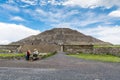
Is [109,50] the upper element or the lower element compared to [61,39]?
lower

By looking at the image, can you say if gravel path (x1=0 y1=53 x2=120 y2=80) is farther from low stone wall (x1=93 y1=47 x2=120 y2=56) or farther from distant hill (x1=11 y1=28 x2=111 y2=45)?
distant hill (x1=11 y1=28 x2=111 y2=45)

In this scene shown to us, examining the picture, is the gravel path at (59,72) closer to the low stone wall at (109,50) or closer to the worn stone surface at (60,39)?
the low stone wall at (109,50)

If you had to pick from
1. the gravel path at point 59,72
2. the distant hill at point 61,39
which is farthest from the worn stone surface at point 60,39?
the gravel path at point 59,72

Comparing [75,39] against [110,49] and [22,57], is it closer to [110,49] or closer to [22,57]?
[110,49]

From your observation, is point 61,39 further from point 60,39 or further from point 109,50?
point 109,50

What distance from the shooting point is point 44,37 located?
318 feet

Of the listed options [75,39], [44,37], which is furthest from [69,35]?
[44,37]

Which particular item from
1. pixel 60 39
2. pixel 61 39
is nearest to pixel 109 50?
pixel 60 39

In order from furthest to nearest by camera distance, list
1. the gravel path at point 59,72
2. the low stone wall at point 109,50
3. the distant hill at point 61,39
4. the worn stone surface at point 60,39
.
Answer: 1. the distant hill at point 61,39
2. the worn stone surface at point 60,39
3. the low stone wall at point 109,50
4. the gravel path at point 59,72

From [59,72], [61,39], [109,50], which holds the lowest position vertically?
[59,72]

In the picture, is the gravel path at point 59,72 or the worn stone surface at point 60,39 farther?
the worn stone surface at point 60,39

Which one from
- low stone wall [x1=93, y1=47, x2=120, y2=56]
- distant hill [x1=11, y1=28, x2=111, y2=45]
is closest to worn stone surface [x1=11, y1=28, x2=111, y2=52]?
distant hill [x1=11, y1=28, x2=111, y2=45]

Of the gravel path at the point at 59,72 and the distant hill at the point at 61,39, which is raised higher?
the distant hill at the point at 61,39

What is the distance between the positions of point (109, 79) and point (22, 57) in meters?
21.9
